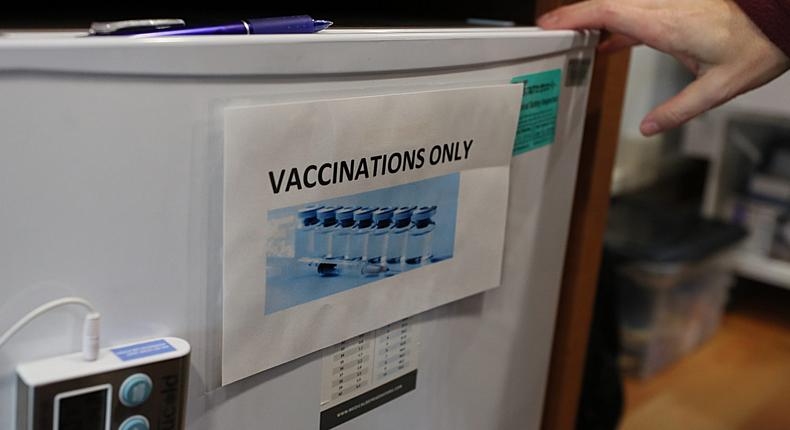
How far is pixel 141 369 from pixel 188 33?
17cm

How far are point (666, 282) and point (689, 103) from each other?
3.30ft

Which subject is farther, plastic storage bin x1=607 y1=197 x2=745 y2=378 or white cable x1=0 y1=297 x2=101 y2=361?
plastic storage bin x1=607 y1=197 x2=745 y2=378

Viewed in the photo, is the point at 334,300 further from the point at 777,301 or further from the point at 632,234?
the point at 777,301

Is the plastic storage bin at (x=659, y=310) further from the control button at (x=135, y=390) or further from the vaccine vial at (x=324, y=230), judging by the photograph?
the control button at (x=135, y=390)

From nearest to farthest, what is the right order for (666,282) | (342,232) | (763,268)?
(342,232)
(666,282)
(763,268)

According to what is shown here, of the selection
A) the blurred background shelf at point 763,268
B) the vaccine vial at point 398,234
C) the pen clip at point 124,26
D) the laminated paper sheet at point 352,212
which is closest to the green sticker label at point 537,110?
the laminated paper sheet at point 352,212

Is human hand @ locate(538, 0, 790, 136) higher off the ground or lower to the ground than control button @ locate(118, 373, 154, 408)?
higher

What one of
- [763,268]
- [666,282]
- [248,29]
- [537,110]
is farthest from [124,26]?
[763,268]

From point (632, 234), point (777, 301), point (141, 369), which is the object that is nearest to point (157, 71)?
point (141, 369)

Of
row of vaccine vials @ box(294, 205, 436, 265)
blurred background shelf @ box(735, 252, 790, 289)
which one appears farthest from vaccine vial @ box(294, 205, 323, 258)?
blurred background shelf @ box(735, 252, 790, 289)

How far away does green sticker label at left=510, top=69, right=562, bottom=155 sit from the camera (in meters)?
0.59

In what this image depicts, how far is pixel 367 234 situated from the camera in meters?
0.50

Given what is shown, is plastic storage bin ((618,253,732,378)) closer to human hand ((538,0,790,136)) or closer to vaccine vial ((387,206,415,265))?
human hand ((538,0,790,136))

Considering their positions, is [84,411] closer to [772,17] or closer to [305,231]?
[305,231]
